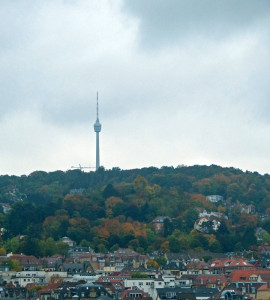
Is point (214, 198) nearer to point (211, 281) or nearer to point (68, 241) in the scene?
point (68, 241)

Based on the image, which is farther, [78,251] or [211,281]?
[78,251]

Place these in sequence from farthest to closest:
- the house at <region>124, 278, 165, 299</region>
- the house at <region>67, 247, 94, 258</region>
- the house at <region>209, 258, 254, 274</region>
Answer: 1. the house at <region>67, 247, 94, 258</region>
2. the house at <region>209, 258, 254, 274</region>
3. the house at <region>124, 278, 165, 299</region>

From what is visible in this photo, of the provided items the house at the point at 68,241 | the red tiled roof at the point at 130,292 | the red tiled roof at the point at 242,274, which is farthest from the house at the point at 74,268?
the red tiled roof at the point at 130,292

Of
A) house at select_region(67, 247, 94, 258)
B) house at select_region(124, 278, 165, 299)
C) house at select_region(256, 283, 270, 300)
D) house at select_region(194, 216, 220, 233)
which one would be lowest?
house at select_region(256, 283, 270, 300)

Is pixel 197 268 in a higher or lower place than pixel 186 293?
higher

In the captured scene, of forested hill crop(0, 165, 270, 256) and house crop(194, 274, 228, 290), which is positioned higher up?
forested hill crop(0, 165, 270, 256)

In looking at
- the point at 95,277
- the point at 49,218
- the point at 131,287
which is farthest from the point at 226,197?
the point at 131,287

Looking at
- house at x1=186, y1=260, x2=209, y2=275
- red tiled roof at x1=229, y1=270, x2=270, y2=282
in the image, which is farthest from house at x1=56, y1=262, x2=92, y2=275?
red tiled roof at x1=229, y1=270, x2=270, y2=282

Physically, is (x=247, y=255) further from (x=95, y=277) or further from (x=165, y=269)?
(x=95, y=277)

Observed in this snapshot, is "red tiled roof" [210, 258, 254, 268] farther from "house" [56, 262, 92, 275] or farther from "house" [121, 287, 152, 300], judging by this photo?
"house" [121, 287, 152, 300]

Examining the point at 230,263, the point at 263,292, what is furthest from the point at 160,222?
the point at 263,292

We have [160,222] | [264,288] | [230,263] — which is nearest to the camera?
[264,288]

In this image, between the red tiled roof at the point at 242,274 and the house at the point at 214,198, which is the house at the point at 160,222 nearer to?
the house at the point at 214,198

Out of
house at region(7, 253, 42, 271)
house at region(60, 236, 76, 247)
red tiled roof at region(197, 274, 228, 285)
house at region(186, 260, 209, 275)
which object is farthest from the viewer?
house at region(60, 236, 76, 247)
